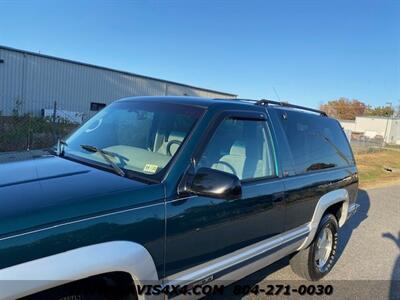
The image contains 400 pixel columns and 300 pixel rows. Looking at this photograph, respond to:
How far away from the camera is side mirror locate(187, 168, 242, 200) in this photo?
8.62 feet

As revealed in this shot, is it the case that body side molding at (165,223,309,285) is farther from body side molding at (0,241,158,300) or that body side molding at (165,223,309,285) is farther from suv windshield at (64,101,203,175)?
suv windshield at (64,101,203,175)

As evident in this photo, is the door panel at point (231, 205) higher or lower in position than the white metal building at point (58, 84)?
lower

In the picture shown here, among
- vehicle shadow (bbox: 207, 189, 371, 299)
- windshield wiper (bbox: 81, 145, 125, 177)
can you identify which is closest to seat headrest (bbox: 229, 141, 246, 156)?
windshield wiper (bbox: 81, 145, 125, 177)

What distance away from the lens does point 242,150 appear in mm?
3617

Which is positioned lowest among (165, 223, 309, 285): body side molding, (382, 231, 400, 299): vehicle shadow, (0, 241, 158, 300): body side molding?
(382, 231, 400, 299): vehicle shadow

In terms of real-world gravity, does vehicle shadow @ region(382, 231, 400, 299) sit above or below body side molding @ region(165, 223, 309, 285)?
below

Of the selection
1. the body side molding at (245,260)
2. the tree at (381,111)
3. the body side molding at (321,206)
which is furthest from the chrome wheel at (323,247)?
the tree at (381,111)

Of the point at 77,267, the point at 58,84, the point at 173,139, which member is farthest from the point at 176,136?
the point at 58,84

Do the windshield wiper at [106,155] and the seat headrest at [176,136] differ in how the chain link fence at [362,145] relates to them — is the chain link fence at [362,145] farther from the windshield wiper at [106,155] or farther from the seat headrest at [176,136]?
the windshield wiper at [106,155]

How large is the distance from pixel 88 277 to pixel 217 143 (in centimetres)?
149

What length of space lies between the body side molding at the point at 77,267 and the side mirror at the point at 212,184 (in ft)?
1.76

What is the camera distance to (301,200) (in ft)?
13.3

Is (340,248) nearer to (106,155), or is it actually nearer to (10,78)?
(106,155)

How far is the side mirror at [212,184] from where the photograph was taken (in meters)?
2.63
